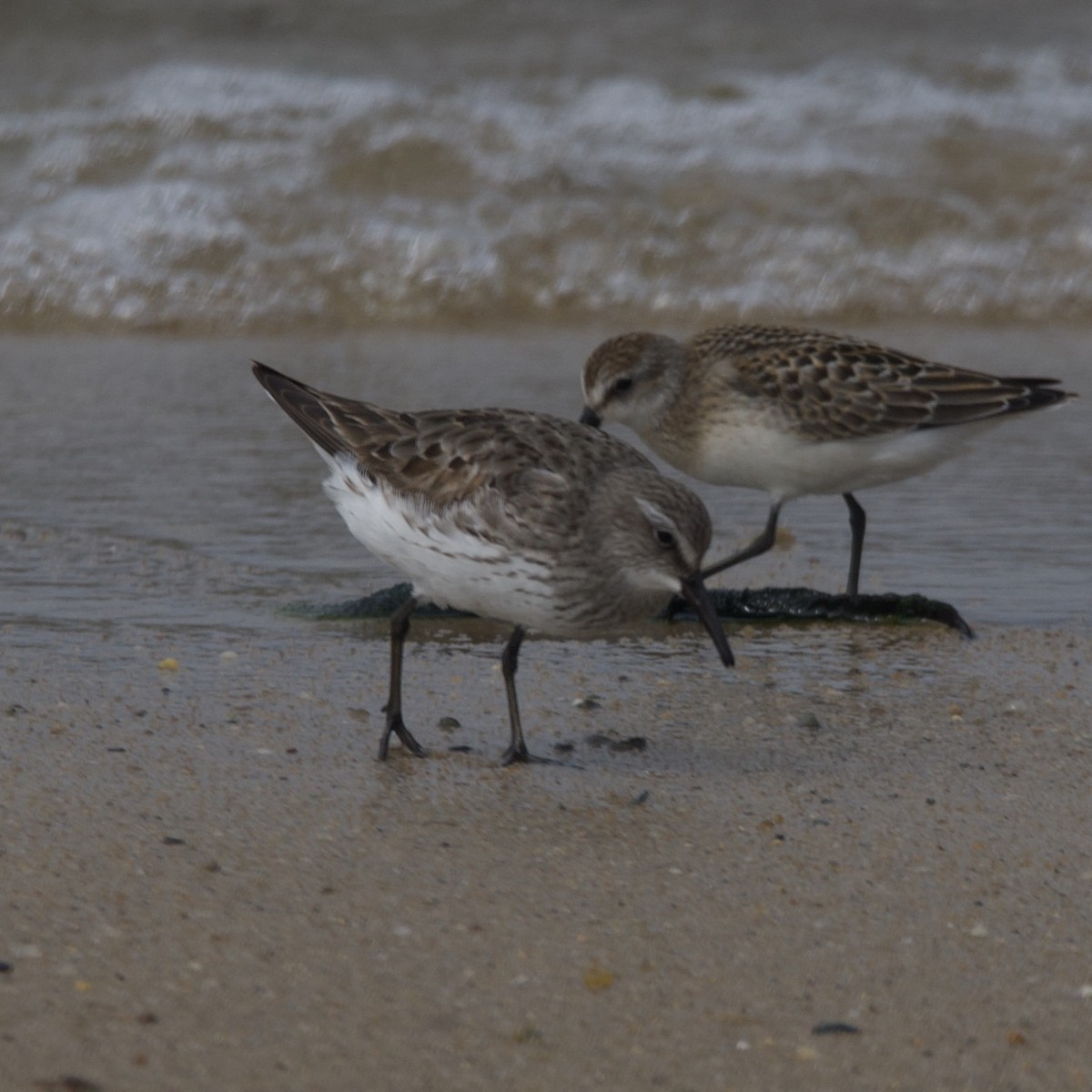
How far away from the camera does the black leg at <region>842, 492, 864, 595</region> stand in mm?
5867

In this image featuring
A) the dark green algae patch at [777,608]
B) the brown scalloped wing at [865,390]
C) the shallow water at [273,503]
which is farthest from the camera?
the brown scalloped wing at [865,390]

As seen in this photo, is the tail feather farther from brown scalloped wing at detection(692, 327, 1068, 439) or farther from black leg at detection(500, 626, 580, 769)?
brown scalloped wing at detection(692, 327, 1068, 439)

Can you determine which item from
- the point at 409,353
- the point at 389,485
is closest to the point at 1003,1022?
the point at 389,485

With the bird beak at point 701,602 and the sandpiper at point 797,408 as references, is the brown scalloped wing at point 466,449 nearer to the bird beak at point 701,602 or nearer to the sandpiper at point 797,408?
the bird beak at point 701,602

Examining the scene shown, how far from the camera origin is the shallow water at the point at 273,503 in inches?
226

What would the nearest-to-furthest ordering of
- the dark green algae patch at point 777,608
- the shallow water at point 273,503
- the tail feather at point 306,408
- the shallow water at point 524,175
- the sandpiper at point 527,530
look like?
the sandpiper at point 527,530 < the tail feather at point 306,408 < the dark green algae patch at point 777,608 < the shallow water at point 273,503 < the shallow water at point 524,175

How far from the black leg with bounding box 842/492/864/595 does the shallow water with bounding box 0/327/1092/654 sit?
14 centimetres

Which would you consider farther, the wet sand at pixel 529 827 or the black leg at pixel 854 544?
the black leg at pixel 854 544

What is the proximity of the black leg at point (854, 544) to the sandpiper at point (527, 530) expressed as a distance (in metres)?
1.57

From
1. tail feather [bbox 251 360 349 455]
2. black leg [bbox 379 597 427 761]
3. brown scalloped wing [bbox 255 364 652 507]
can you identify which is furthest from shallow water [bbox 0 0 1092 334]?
black leg [bbox 379 597 427 761]

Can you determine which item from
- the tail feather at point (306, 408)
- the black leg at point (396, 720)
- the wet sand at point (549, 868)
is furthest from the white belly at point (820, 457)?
the black leg at point (396, 720)

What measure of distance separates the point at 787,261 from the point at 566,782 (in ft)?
25.6

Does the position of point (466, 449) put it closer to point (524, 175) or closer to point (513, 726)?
point (513, 726)

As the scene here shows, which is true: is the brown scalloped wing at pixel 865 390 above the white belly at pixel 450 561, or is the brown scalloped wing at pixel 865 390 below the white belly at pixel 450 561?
above
